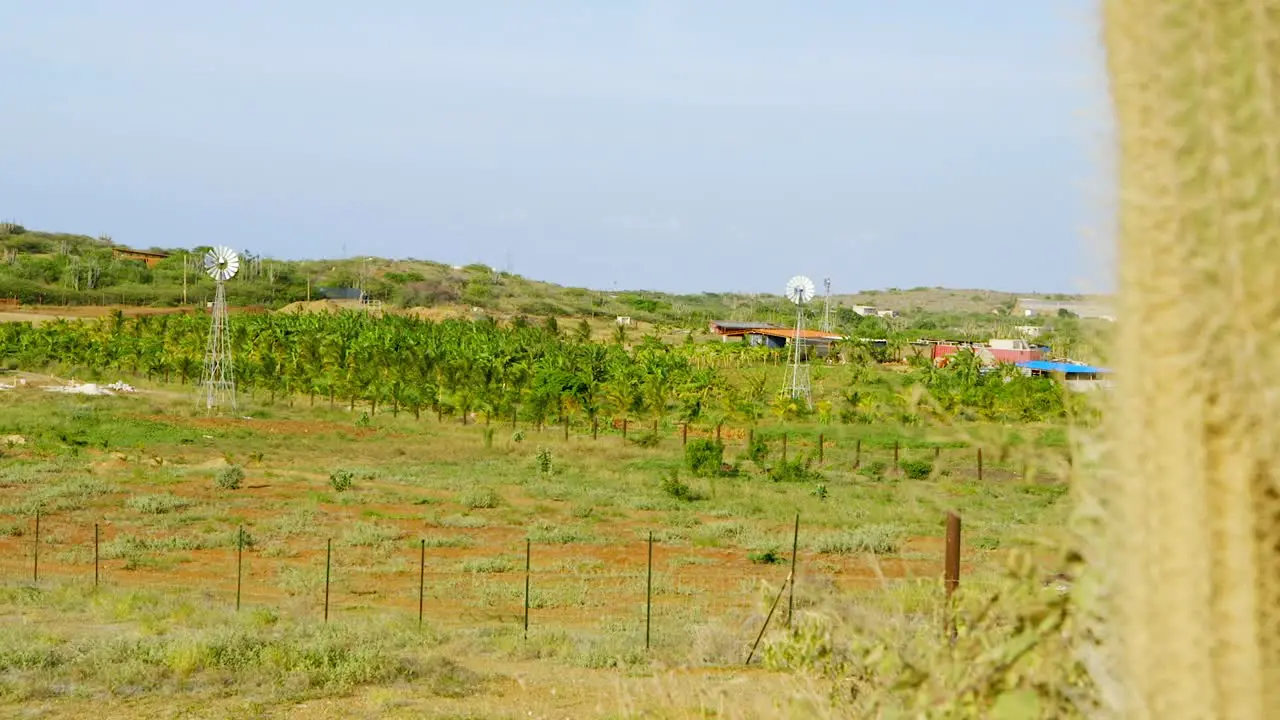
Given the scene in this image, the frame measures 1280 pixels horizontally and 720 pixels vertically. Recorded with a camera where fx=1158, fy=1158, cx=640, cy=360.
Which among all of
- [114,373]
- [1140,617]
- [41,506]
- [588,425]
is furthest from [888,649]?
[114,373]

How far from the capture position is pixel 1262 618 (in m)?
1.32

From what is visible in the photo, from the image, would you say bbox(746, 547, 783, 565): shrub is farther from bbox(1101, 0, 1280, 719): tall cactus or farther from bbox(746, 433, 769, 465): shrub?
bbox(1101, 0, 1280, 719): tall cactus

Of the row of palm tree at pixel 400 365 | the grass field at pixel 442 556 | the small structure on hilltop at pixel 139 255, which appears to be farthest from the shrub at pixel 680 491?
the small structure on hilltop at pixel 139 255

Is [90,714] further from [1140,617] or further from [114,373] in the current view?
[114,373]

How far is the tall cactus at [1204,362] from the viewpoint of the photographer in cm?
133

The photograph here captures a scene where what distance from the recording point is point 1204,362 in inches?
53.1

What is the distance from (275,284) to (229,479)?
101 meters

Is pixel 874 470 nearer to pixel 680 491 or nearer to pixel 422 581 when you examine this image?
pixel 680 491

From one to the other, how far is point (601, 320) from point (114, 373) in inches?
2667

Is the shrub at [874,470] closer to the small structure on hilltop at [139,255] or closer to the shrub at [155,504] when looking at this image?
the shrub at [155,504]

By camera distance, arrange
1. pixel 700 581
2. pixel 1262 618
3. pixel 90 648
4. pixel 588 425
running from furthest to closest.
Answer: pixel 588 425, pixel 700 581, pixel 90 648, pixel 1262 618

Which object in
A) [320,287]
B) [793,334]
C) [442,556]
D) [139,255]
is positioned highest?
[139,255]

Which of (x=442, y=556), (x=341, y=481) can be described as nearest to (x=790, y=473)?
(x=341, y=481)

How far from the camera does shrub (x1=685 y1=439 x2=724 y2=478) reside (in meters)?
33.7
